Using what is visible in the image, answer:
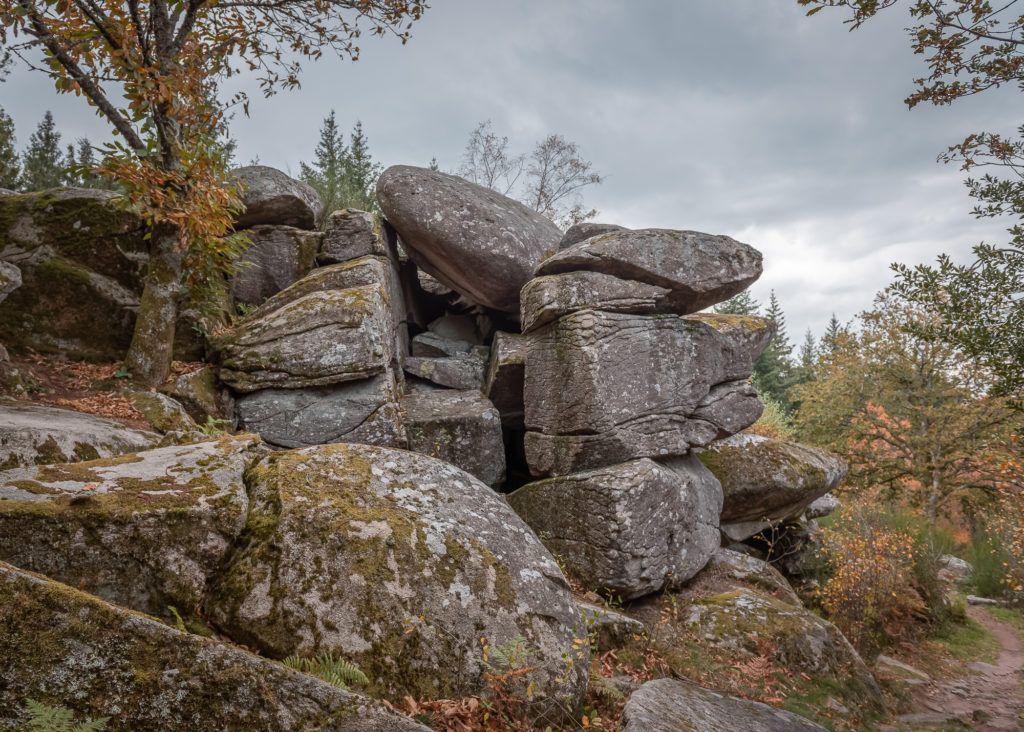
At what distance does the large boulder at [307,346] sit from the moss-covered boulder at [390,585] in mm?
4149

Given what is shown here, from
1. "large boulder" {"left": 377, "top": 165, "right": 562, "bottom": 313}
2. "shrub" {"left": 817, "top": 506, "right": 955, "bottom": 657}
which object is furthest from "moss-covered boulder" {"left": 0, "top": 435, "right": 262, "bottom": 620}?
"shrub" {"left": 817, "top": 506, "right": 955, "bottom": 657}

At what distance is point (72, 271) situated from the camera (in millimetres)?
8641

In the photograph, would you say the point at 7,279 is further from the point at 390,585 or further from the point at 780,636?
the point at 780,636

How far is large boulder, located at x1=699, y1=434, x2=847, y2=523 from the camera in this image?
36.6 feet

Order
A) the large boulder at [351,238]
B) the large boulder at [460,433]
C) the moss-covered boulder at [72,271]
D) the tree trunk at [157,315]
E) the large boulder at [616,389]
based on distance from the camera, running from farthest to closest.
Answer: the large boulder at [351,238], the large boulder at [460,433], the large boulder at [616,389], the moss-covered boulder at [72,271], the tree trunk at [157,315]

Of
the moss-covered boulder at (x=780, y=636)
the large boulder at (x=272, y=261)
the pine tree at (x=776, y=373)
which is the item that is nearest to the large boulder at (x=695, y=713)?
the moss-covered boulder at (x=780, y=636)

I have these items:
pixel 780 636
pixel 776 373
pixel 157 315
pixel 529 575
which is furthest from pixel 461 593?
pixel 776 373

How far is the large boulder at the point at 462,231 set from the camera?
1141 cm

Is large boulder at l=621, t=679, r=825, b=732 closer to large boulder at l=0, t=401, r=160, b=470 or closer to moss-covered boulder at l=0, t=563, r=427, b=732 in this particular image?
moss-covered boulder at l=0, t=563, r=427, b=732

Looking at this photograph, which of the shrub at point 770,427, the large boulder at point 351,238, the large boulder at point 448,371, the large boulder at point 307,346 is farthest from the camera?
the shrub at point 770,427

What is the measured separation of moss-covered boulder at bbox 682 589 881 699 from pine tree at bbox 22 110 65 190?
43757 millimetres

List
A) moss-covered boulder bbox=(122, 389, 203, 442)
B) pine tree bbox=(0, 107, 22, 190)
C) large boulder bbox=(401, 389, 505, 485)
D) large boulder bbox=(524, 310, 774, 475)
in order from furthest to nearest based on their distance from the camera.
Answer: pine tree bbox=(0, 107, 22, 190)
large boulder bbox=(401, 389, 505, 485)
large boulder bbox=(524, 310, 774, 475)
moss-covered boulder bbox=(122, 389, 203, 442)

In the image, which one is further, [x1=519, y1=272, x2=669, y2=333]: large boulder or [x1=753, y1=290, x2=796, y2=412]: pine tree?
[x1=753, y1=290, x2=796, y2=412]: pine tree

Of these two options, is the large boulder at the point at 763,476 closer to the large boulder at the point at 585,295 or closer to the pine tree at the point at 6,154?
the large boulder at the point at 585,295
